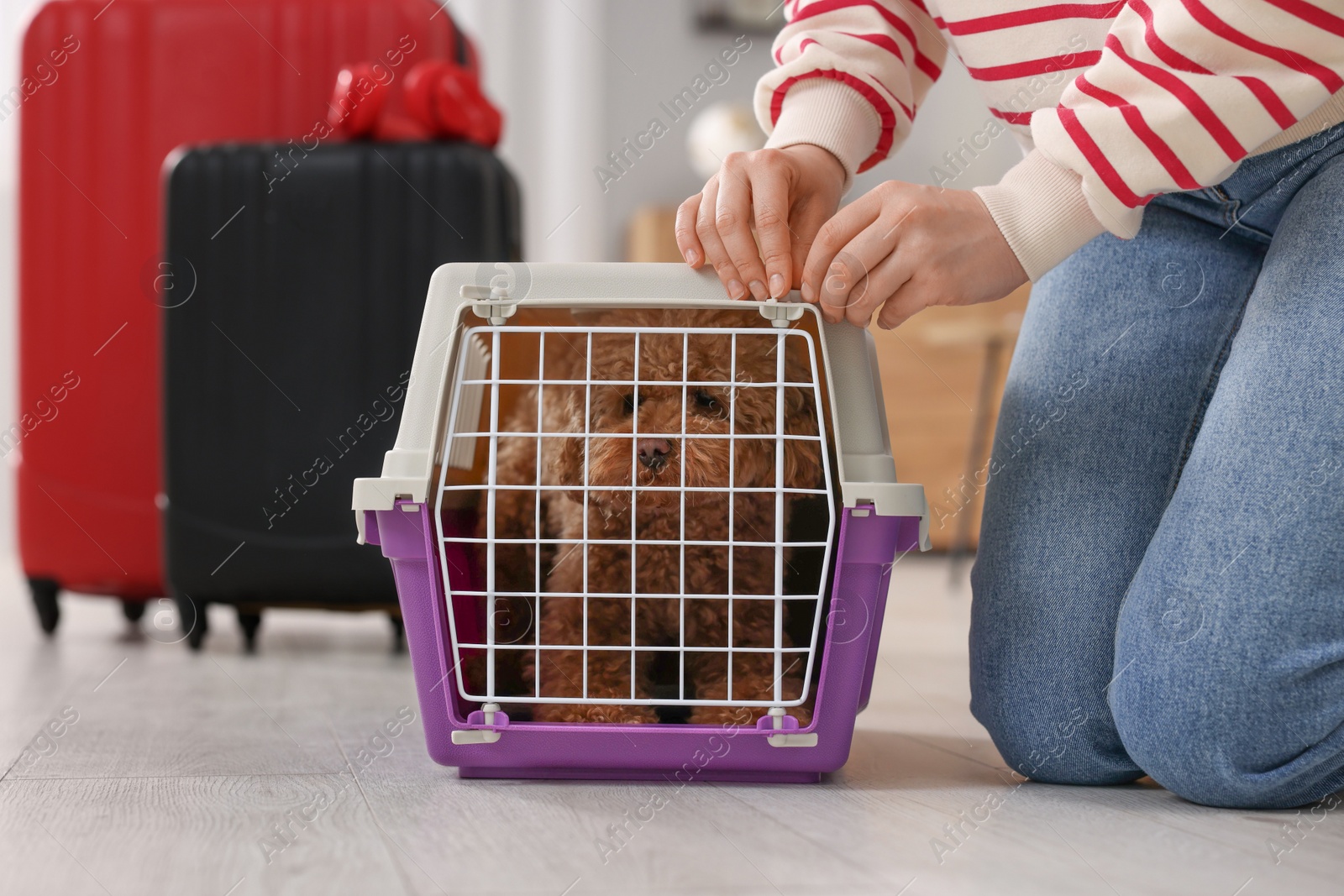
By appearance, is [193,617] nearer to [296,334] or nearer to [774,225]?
[296,334]

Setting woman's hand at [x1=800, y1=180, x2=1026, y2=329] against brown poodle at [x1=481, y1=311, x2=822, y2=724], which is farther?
brown poodle at [x1=481, y1=311, x2=822, y2=724]

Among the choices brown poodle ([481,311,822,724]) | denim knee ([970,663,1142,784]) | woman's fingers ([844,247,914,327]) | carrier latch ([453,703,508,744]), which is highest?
woman's fingers ([844,247,914,327])

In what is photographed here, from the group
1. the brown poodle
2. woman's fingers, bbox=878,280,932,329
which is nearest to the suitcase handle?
the brown poodle

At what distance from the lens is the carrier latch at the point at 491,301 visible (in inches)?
35.6

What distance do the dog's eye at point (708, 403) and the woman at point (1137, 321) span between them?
0.15m

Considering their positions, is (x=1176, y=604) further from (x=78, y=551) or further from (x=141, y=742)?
(x=78, y=551)

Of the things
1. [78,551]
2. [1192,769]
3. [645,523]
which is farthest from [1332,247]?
[78,551]

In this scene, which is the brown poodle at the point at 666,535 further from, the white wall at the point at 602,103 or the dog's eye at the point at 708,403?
the white wall at the point at 602,103

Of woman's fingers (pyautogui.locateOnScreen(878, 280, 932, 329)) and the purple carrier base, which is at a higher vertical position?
woman's fingers (pyautogui.locateOnScreen(878, 280, 932, 329))

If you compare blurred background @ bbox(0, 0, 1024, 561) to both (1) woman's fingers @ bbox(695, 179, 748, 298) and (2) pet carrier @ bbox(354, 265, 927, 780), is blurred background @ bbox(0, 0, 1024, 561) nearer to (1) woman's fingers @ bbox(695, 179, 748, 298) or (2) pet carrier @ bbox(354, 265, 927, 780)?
(2) pet carrier @ bbox(354, 265, 927, 780)

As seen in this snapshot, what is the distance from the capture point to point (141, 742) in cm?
111

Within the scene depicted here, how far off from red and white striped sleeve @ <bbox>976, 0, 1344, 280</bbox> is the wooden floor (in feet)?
1.50

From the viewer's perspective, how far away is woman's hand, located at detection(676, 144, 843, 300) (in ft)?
2.94

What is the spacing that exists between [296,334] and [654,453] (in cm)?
91
